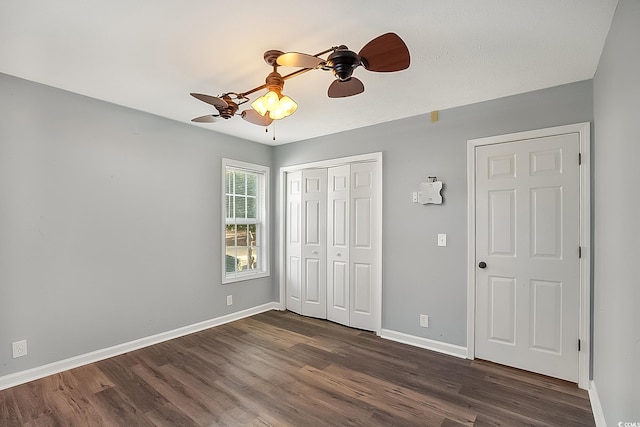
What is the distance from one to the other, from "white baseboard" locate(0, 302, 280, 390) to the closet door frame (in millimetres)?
780

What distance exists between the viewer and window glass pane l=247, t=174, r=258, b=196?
4504mm

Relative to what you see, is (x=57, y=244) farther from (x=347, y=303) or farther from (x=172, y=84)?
(x=347, y=303)

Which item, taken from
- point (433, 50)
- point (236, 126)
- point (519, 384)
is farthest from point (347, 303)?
point (433, 50)

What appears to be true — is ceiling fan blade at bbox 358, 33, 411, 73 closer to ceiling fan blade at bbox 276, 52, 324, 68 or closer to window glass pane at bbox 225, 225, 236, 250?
ceiling fan blade at bbox 276, 52, 324, 68

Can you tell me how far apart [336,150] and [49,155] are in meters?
2.95

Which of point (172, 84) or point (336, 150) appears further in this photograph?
point (336, 150)

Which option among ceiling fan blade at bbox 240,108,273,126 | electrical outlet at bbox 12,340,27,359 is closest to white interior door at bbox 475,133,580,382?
ceiling fan blade at bbox 240,108,273,126

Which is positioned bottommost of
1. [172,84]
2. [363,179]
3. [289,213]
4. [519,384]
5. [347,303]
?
[519,384]

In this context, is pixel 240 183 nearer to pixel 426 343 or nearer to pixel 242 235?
pixel 242 235

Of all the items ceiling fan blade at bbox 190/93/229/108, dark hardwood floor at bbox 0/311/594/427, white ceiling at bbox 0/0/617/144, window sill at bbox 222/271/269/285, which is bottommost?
dark hardwood floor at bbox 0/311/594/427

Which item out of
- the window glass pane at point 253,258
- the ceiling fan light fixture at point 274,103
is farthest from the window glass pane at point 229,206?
the ceiling fan light fixture at point 274,103

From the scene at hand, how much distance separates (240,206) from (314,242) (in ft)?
3.93

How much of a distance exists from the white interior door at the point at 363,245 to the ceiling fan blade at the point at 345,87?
5.90 ft

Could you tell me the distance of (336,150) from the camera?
158 inches
